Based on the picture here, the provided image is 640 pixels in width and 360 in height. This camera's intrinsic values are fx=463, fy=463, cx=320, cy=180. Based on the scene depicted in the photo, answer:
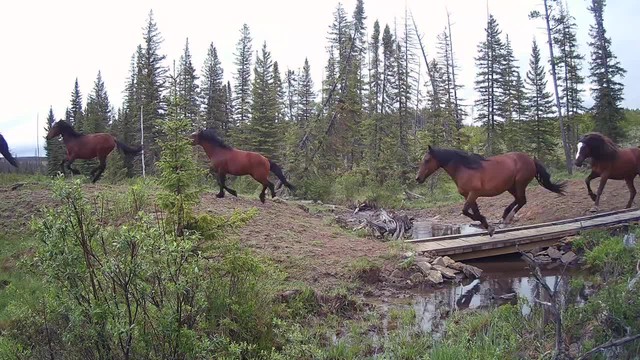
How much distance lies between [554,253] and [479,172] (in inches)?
114

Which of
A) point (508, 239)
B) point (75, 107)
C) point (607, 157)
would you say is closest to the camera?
point (508, 239)

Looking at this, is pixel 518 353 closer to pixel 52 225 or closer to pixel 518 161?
pixel 52 225

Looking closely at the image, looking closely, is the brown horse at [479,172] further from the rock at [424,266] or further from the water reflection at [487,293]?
the rock at [424,266]

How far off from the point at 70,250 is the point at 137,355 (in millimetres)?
1217

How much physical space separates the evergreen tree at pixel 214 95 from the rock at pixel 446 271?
36.2m

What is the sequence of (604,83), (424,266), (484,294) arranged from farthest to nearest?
(604,83) < (424,266) < (484,294)

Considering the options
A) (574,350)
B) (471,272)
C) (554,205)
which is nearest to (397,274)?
(471,272)

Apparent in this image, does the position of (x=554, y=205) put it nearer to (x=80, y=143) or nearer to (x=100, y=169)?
(x=100, y=169)

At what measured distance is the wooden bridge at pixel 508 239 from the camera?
11.4 m

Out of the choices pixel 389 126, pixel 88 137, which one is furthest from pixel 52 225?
pixel 389 126

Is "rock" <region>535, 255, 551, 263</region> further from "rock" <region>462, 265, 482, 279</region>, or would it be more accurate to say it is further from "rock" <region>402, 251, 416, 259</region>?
"rock" <region>402, 251, 416, 259</region>

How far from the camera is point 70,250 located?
419cm

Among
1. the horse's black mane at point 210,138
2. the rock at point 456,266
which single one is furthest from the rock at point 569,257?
the horse's black mane at point 210,138

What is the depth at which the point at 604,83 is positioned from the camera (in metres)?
34.6
